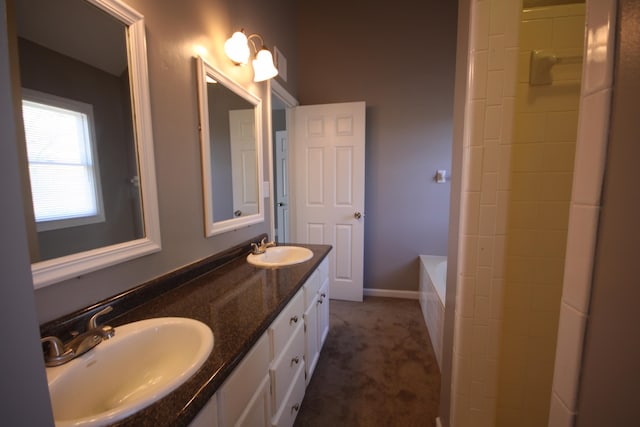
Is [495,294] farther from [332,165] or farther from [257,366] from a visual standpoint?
[332,165]

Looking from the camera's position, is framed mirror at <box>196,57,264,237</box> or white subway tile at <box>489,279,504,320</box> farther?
framed mirror at <box>196,57,264,237</box>

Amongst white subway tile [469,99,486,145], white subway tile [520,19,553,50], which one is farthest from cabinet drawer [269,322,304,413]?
white subway tile [520,19,553,50]

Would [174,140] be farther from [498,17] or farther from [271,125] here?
[498,17]

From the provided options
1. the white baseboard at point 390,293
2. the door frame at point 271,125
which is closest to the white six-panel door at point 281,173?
the door frame at point 271,125

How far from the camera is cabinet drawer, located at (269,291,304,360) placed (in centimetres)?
100

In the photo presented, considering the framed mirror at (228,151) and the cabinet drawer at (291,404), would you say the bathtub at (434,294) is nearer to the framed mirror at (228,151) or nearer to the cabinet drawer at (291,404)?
the cabinet drawer at (291,404)

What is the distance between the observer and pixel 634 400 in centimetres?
31

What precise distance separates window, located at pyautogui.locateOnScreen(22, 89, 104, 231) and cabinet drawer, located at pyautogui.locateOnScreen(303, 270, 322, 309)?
95 cm

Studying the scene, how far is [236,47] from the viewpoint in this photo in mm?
1486

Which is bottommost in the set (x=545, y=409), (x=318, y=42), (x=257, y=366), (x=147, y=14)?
(x=545, y=409)

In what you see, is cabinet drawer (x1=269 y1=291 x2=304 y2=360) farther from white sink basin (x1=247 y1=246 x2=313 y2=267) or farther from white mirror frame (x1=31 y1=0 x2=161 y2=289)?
white mirror frame (x1=31 y1=0 x2=161 y2=289)

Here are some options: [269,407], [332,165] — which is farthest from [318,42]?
[269,407]

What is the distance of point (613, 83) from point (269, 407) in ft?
4.02

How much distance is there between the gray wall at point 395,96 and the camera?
8.75 feet
